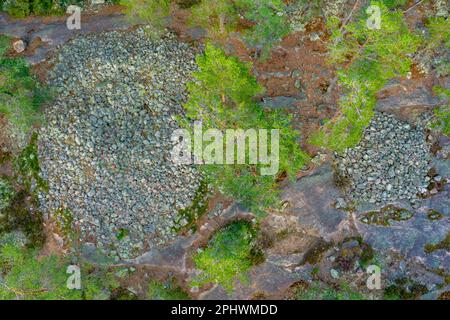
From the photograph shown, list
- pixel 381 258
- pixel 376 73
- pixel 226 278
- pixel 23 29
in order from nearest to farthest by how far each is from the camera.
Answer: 1. pixel 376 73
2. pixel 226 278
3. pixel 381 258
4. pixel 23 29

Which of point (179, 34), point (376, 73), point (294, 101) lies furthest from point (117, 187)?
point (376, 73)

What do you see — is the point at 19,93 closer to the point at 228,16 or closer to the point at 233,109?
the point at 228,16

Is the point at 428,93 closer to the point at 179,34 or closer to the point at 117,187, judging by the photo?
the point at 179,34

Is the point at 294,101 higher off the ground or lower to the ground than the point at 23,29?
lower

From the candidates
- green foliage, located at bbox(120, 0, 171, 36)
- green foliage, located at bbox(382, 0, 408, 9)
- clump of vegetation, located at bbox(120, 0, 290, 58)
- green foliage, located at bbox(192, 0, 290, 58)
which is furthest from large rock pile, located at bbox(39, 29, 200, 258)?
green foliage, located at bbox(382, 0, 408, 9)

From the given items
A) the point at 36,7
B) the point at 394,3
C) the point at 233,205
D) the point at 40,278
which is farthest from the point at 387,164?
the point at 36,7

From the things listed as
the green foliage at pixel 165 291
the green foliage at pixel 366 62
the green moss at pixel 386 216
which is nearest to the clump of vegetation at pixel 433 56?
the green foliage at pixel 366 62
